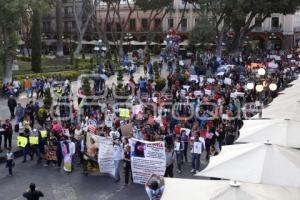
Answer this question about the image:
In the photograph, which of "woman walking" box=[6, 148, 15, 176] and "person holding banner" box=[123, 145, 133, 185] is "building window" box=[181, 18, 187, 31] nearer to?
"woman walking" box=[6, 148, 15, 176]

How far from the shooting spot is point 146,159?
15.2 meters

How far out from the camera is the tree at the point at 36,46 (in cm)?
4203

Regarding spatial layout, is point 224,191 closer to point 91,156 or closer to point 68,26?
point 91,156

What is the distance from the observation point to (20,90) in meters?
32.6

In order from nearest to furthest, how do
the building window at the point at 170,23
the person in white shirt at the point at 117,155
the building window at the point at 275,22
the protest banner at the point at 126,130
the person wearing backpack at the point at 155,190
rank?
the person wearing backpack at the point at 155,190
the person in white shirt at the point at 117,155
the protest banner at the point at 126,130
the building window at the point at 275,22
the building window at the point at 170,23

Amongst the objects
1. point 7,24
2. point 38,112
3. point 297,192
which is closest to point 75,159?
point 38,112

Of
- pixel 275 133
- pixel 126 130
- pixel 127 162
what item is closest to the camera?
pixel 275 133

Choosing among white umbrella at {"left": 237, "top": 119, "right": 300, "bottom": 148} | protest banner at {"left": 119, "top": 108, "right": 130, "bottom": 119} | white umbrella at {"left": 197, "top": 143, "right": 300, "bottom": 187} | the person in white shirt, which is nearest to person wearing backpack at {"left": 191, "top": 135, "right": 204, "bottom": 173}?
white umbrella at {"left": 237, "top": 119, "right": 300, "bottom": 148}

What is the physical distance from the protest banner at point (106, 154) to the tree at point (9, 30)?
18.9m

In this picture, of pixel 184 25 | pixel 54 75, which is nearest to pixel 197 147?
pixel 54 75

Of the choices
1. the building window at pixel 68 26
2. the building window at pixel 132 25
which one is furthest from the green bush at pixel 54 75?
the building window at pixel 68 26

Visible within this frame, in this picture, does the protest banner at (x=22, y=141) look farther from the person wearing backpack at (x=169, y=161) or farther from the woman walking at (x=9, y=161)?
the person wearing backpack at (x=169, y=161)

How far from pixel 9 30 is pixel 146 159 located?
22.5 metres

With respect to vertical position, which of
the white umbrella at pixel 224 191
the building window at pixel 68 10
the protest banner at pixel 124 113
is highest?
the building window at pixel 68 10
